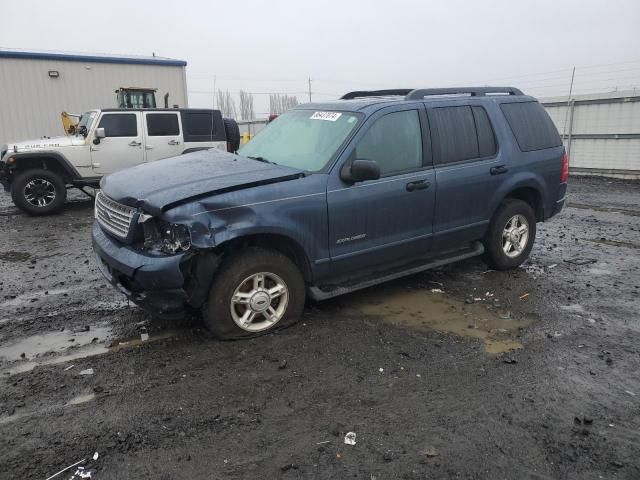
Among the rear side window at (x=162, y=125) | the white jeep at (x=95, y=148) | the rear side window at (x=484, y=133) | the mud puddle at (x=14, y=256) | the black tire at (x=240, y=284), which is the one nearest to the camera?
the black tire at (x=240, y=284)

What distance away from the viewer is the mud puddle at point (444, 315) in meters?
4.24

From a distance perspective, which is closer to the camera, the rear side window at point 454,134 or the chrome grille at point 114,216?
the chrome grille at point 114,216

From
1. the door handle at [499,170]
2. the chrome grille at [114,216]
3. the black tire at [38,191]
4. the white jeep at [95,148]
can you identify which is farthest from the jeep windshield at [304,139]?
the black tire at [38,191]

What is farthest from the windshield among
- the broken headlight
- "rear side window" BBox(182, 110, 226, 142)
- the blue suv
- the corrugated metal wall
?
the corrugated metal wall

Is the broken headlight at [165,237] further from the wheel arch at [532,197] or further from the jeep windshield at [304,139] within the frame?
the wheel arch at [532,197]

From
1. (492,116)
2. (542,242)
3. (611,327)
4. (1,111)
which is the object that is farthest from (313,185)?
(1,111)

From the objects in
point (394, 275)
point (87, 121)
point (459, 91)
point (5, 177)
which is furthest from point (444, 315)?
point (87, 121)

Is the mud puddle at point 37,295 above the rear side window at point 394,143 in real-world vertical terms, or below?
below

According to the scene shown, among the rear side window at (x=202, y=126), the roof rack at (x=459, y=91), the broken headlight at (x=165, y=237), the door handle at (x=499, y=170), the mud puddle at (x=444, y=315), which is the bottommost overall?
the mud puddle at (x=444, y=315)

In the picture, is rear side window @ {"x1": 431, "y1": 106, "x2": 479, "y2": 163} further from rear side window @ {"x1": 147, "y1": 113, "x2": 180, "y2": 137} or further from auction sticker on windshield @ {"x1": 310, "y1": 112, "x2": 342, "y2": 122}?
rear side window @ {"x1": 147, "y1": 113, "x2": 180, "y2": 137}

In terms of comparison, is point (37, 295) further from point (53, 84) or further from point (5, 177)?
point (53, 84)

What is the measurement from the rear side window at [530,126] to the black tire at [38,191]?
27.7ft

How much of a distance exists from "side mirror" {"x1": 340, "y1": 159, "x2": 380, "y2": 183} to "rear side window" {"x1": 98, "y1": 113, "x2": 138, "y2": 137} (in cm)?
790

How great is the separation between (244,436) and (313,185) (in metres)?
2.06
